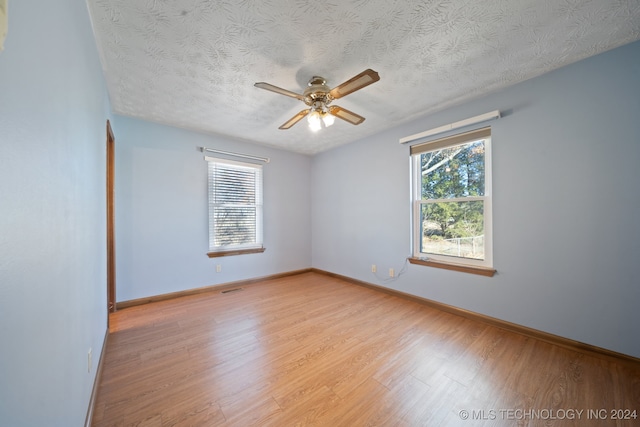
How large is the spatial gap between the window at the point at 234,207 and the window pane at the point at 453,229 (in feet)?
8.85

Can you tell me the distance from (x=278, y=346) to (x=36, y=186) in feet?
6.25

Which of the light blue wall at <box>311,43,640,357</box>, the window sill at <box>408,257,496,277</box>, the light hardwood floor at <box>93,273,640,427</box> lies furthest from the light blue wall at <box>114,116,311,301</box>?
the light blue wall at <box>311,43,640,357</box>

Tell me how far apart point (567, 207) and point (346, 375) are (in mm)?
2355

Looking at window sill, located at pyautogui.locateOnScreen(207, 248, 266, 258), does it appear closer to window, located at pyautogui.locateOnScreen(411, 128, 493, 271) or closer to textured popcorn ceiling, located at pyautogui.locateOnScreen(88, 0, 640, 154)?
textured popcorn ceiling, located at pyautogui.locateOnScreen(88, 0, 640, 154)

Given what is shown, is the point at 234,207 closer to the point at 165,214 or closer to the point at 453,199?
the point at 165,214

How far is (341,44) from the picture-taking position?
5.51ft

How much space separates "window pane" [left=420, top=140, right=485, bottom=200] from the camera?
253 centimetres

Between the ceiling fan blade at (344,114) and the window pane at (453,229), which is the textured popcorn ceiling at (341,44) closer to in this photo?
the ceiling fan blade at (344,114)

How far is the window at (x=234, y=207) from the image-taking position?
139 inches

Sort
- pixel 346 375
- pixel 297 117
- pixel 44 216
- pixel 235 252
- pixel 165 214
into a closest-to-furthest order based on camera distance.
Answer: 1. pixel 44 216
2. pixel 346 375
3. pixel 297 117
4. pixel 165 214
5. pixel 235 252

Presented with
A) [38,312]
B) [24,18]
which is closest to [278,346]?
[38,312]

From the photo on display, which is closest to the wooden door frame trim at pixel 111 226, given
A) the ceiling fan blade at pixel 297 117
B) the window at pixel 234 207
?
the window at pixel 234 207

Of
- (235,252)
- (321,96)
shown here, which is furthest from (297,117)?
(235,252)

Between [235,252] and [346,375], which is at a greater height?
[235,252]
